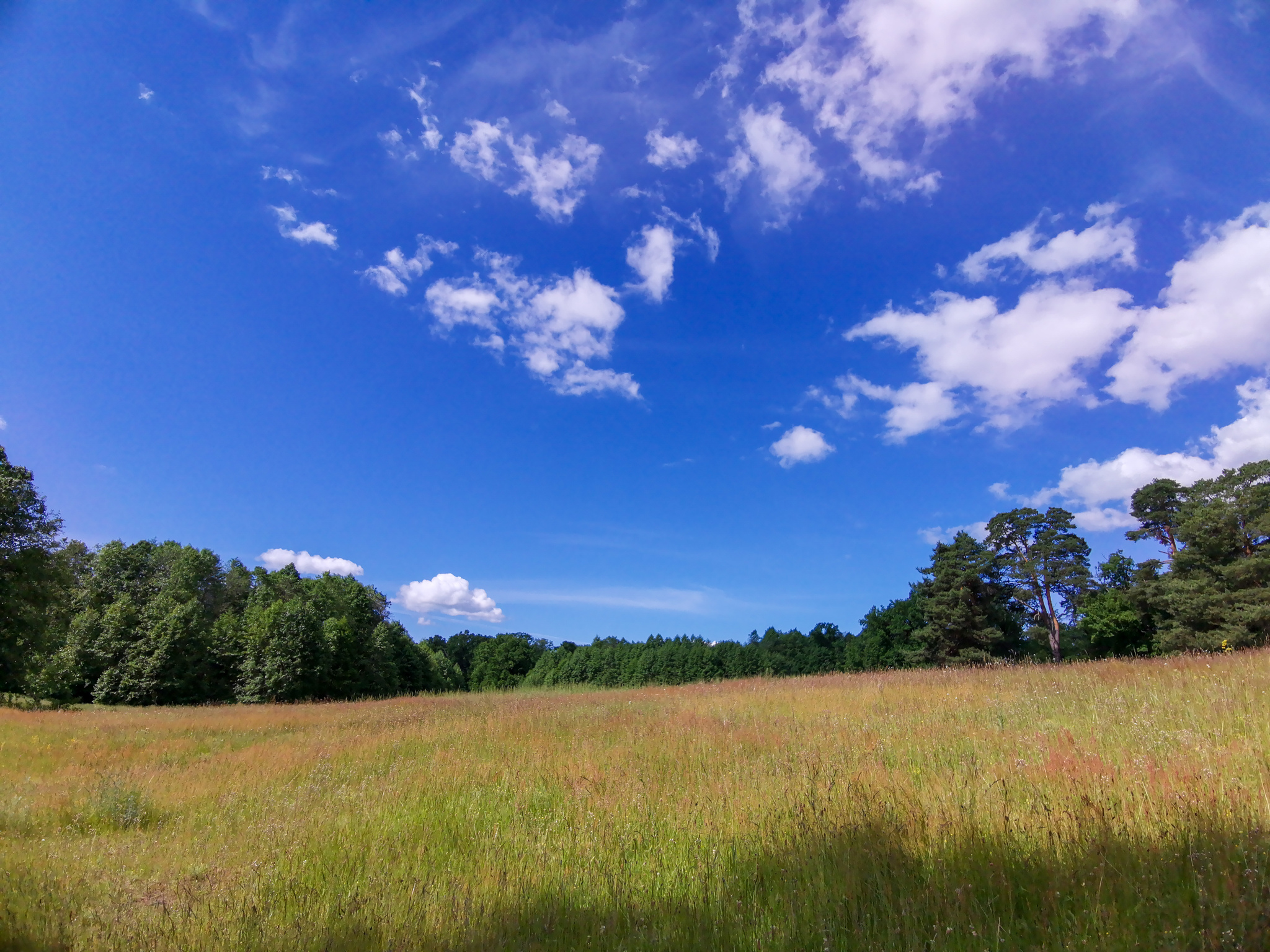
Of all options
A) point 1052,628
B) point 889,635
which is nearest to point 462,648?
point 889,635

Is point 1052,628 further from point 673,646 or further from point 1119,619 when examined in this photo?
point 673,646

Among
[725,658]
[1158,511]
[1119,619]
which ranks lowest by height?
[725,658]

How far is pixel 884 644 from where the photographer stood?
165 feet

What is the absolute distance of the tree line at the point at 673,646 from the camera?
2872 centimetres

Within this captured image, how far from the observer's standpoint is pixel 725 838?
16.2 ft

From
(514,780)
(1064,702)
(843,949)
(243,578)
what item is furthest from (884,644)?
(243,578)

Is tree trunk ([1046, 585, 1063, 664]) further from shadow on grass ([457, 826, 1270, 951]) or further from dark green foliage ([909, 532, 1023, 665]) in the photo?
shadow on grass ([457, 826, 1270, 951])

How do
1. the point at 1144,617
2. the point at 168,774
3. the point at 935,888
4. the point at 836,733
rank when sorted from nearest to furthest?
the point at 935,888 < the point at 836,733 < the point at 168,774 < the point at 1144,617

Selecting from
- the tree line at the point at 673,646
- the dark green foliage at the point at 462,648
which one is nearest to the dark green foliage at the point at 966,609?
A: the tree line at the point at 673,646

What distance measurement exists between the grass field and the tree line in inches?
909

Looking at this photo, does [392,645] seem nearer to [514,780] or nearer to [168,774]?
[168,774]

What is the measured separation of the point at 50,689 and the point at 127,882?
1848 inches

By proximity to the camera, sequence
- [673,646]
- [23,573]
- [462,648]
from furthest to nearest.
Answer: [462,648], [673,646], [23,573]

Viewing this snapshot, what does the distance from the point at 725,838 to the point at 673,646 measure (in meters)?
57.3
